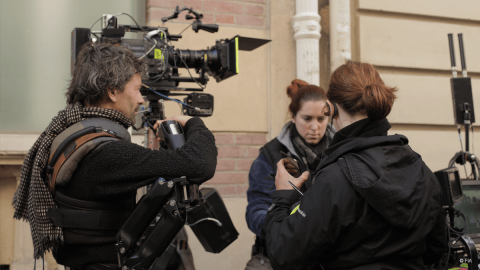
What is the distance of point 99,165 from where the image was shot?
4.97 ft

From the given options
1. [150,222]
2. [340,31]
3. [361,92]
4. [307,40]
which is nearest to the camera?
[361,92]

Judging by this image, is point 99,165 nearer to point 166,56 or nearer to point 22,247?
point 166,56

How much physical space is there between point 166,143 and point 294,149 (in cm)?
91

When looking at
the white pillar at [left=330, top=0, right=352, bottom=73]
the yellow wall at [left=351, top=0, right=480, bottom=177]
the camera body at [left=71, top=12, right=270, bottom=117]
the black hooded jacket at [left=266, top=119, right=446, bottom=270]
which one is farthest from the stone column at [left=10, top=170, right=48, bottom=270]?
the yellow wall at [left=351, top=0, right=480, bottom=177]

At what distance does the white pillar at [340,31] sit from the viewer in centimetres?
390

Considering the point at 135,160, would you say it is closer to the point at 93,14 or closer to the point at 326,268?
the point at 326,268

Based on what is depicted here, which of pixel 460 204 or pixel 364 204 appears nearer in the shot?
pixel 364 204

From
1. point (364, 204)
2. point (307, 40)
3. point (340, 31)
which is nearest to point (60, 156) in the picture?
point (364, 204)

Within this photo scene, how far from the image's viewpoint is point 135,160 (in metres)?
1.52

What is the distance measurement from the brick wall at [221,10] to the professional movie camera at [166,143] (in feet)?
3.11

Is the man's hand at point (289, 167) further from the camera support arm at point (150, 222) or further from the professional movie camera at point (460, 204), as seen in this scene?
the professional movie camera at point (460, 204)

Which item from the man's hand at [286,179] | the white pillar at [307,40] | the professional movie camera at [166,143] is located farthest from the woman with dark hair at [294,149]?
the white pillar at [307,40]

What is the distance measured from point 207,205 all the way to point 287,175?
2.53 feet

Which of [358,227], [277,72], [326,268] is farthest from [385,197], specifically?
[277,72]
